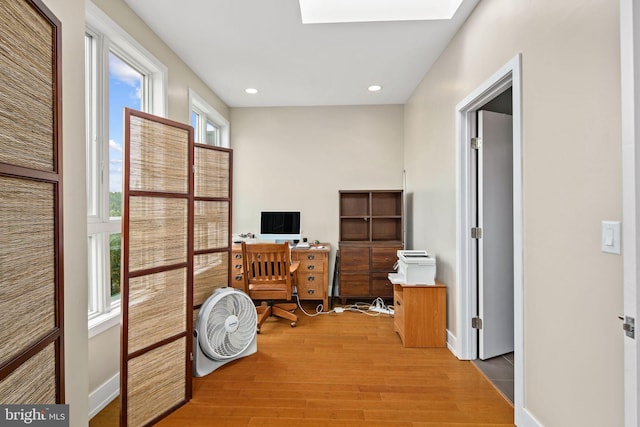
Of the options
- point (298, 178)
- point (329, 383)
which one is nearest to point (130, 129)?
point (329, 383)

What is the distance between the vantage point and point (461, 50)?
7.92 feet

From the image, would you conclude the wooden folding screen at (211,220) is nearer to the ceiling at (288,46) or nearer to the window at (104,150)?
the window at (104,150)

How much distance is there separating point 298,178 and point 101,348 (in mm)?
2988

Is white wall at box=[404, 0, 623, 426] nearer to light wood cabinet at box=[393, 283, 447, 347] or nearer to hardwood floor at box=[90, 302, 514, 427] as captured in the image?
hardwood floor at box=[90, 302, 514, 427]

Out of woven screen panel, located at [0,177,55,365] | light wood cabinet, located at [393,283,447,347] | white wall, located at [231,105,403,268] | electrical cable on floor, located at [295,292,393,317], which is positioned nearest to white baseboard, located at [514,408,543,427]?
light wood cabinet, located at [393,283,447,347]

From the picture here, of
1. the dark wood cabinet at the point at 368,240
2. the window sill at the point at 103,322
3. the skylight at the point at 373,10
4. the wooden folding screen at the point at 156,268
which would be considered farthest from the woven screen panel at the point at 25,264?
the dark wood cabinet at the point at 368,240

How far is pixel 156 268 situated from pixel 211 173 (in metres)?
0.92

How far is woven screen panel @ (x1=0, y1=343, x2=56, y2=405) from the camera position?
0.83 m

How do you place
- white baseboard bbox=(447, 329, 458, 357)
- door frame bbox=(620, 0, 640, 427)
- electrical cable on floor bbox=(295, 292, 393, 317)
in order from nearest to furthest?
door frame bbox=(620, 0, 640, 427), white baseboard bbox=(447, 329, 458, 357), electrical cable on floor bbox=(295, 292, 393, 317)

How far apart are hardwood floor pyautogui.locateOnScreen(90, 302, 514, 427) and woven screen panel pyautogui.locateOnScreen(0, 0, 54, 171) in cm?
165

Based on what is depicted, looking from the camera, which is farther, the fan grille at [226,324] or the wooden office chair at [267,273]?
the wooden office chair at [267,273]

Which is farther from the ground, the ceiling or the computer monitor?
the ceiling

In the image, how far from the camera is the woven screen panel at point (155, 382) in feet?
5.49

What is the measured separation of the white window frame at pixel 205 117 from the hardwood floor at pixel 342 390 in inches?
98.7
